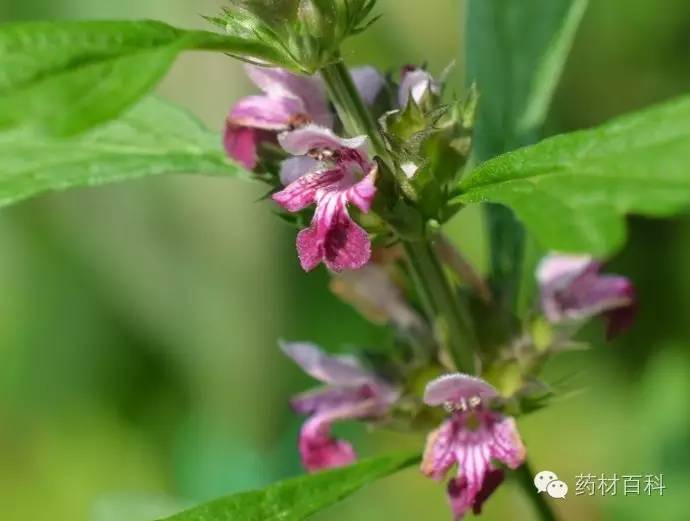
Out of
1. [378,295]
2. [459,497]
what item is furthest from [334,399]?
[459,497]

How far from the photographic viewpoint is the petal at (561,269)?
1534mm

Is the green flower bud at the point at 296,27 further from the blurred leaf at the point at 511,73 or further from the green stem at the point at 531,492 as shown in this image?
the green stem at the point at 531,492

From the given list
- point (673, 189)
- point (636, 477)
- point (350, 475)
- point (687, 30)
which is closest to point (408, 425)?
point (350, 475)

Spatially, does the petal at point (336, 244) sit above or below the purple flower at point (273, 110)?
below

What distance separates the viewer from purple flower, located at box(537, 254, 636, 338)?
1.51 m

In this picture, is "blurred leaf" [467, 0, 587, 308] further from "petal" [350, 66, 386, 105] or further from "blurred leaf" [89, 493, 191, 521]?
"blurred leaf" [89, 493, 191, 521]

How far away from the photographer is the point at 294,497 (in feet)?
4.07

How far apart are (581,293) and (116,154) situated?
69 centimetres

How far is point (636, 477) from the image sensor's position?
2158 mm

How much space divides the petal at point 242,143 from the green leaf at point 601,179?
418 millimetres

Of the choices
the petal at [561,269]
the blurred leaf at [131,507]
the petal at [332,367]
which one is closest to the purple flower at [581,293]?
the petal at [561,269]

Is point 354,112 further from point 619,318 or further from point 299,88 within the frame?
point 619,318

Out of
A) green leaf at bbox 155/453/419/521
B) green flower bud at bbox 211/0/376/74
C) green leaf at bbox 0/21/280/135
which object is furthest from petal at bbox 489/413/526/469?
green leaf at bbox 0/21/280/135

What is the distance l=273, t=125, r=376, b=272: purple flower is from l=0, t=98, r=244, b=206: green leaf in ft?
0.65
